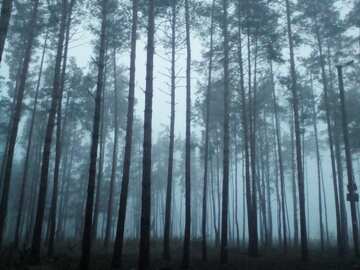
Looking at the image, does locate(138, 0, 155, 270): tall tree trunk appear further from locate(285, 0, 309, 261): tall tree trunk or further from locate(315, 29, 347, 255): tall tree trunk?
locate(315, 29, 347, 255): tall tree trunk

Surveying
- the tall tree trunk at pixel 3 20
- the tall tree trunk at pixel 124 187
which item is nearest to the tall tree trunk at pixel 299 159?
the tall tree trunk at pixel 124 187

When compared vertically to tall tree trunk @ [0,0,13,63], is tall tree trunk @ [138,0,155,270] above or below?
below

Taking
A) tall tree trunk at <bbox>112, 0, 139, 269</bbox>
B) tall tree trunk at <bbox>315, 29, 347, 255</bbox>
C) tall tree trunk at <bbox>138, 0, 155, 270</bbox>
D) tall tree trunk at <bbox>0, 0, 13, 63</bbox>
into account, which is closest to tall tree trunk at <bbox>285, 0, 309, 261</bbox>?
tall tree trunk at <bbox>315, 29, 347, 255</bbox>


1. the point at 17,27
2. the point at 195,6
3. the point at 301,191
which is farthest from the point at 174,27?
the point at 301,191

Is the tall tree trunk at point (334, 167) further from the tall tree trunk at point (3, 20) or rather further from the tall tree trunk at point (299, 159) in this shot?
the tall tree trunk at point (3, 20)

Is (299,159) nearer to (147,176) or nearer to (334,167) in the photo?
(334,167)

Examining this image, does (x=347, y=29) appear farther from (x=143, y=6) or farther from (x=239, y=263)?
(x=239, y=263)

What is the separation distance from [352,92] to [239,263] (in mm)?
18761

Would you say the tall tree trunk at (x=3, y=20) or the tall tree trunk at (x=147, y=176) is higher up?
the tall tree trunk at (x=3, y=20)

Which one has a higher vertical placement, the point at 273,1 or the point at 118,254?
the point at 273,1

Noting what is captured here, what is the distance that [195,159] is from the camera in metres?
55.4

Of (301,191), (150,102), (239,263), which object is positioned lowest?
(239,263)

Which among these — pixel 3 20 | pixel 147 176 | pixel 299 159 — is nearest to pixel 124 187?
pixel 147 176

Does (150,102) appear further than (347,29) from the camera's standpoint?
No
